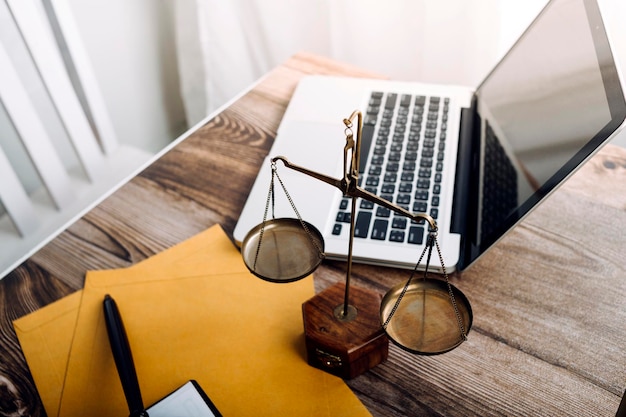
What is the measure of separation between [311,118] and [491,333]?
17.7 inches

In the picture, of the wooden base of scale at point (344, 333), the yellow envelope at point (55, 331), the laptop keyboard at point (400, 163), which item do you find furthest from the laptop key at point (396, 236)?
the yellow envelope at point (55, 331)

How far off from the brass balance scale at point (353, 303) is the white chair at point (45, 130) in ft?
1.64

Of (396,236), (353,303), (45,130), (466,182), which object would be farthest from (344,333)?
(45,130)

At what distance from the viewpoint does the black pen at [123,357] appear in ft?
1.89

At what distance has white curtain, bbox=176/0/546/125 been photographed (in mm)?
1241

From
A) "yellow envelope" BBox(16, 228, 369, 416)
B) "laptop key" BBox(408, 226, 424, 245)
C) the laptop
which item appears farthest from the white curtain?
"yellow envelope" BBox(16, 228, 369, 416)

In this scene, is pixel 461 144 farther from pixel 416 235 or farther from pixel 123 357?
pixel 123 357

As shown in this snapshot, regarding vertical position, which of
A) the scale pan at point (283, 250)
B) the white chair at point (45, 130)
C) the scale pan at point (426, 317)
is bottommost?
the white chair at point (45, 130)

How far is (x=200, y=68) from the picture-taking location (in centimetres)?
162

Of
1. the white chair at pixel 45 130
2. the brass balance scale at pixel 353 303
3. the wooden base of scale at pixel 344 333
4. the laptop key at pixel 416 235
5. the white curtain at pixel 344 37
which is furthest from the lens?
the white curtain at pixel 344 37

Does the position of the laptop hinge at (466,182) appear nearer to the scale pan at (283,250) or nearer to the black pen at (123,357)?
the scale pan at (283,250)

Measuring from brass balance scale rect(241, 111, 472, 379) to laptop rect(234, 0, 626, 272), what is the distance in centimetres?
12

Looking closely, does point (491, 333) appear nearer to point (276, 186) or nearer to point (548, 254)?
point (548, 254)

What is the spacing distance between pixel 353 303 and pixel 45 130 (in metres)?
0.90
